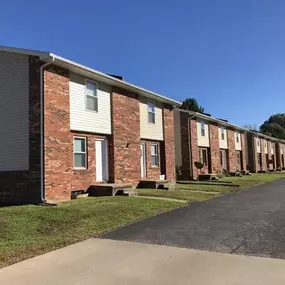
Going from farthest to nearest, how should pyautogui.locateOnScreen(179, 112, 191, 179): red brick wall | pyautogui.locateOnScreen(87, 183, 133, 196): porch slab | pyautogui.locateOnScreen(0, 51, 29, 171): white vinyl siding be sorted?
1. pyautogui.locateOnScreen(179, 112, 191, 179): red brick wall
2. pyautogui.locateOnScreen(87, 183, 133, 196): porch slab
3. pyautogui.locateOnScreen(0, 51, 29, 171): white vinyl siding

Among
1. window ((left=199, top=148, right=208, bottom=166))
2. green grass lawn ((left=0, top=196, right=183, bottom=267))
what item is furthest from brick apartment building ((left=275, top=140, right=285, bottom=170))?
green grass lawn ((left=0, top=196, right=183, bottom=267))

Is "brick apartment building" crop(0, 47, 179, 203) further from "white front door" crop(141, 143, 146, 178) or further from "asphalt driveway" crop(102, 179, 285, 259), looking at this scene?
"asphalt driveway" crop(102, 179, 285, 259)

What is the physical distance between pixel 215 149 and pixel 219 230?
25.6 m

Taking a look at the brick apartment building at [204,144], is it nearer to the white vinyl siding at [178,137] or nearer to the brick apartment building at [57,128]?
the white vinyl siding at [178,137]

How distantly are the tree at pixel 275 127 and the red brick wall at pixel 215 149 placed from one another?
167 feet

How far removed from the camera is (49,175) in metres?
13.8

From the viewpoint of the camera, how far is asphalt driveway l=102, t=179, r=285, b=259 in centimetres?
728

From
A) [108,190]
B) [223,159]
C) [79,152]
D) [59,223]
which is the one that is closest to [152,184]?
[108,190]

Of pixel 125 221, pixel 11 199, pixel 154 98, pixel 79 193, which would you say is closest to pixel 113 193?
pixel 79 193

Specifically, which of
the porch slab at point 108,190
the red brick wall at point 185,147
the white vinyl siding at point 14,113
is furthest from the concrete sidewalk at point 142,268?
the red brick wall at point 185,147

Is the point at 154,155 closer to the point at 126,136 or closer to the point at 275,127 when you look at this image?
the point at 126,136

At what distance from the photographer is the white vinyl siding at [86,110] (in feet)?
51.2

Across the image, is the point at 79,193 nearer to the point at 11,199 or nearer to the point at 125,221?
the point at 11,199

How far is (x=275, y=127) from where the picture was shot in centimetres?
9538
